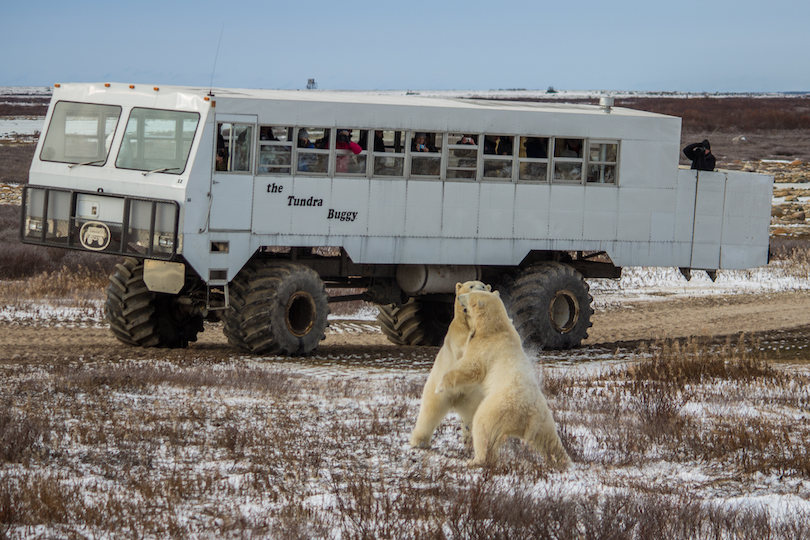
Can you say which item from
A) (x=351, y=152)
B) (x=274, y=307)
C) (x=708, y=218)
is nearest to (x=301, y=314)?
(x=274, y=307)

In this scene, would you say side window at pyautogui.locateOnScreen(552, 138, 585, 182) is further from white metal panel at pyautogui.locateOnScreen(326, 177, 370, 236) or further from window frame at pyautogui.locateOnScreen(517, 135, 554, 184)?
white metal panel at pyautogui.locateOnScreen(326, 177, 370, 236)

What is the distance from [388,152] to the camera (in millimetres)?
15547

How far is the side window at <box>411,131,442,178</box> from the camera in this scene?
1570 centimetres

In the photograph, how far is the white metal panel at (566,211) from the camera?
16578 mm

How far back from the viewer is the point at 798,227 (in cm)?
3453

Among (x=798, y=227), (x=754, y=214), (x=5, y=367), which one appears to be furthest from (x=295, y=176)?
(x=798, y=227)

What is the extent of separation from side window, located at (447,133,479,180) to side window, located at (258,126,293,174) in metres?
2.25

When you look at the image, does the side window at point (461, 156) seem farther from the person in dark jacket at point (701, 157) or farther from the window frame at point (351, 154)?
the person in dark jacket at point (701, 157)

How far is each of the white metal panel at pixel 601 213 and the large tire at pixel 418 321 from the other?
255 centimetres

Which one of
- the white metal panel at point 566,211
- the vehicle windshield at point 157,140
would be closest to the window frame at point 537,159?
the white metal panel at point 566,211

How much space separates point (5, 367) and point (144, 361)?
1.66 m

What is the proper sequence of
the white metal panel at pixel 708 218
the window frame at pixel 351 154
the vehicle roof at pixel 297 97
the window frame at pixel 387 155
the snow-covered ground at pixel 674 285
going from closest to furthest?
1. the vehicle roof at pixel 297 97
2. the window frame at pixel 351 154
3. the window frame at pixel 387 155
4. the white metal panel at pixel 708 218
5. the snow-covered ground at pixel 674 285

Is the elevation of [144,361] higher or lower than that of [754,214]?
lower

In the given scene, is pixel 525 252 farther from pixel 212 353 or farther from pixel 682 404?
pixel 682 404
